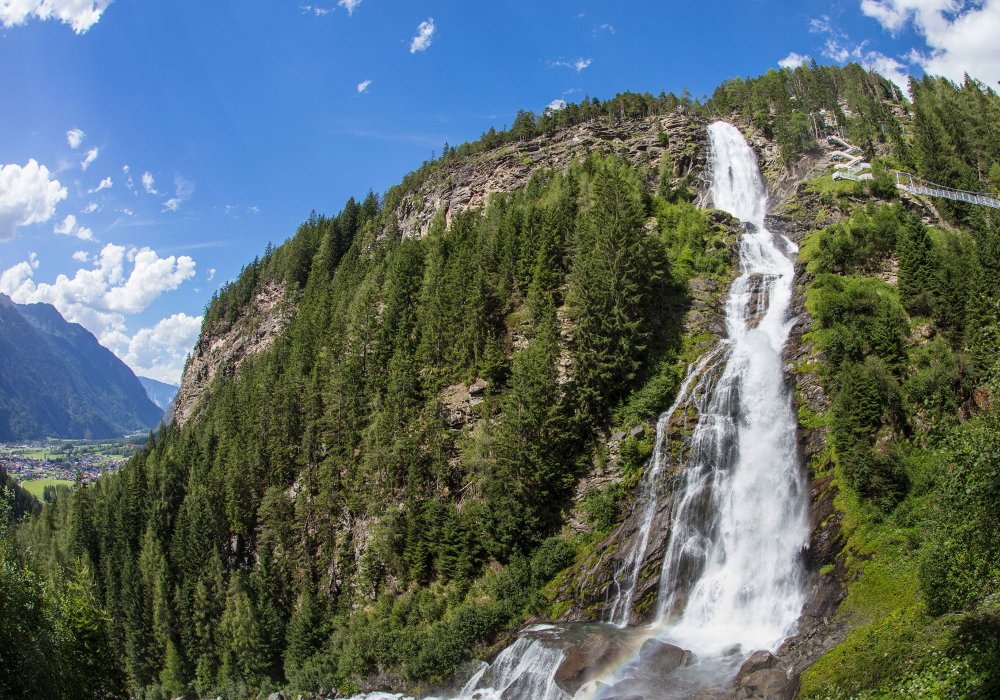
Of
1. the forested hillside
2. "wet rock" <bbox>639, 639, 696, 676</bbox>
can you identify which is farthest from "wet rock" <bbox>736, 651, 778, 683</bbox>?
"wet rock" <bbox>639, 639, 696, 676</bbox>

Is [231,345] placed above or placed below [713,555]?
above

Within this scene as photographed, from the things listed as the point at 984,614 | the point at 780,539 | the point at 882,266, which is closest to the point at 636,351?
the point at 780,539

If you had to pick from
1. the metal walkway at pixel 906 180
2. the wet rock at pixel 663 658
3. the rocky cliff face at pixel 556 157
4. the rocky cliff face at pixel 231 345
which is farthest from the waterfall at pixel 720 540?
the rocky cliff face at pixel 231 345

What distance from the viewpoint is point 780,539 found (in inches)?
1404

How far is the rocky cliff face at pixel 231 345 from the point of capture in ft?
376

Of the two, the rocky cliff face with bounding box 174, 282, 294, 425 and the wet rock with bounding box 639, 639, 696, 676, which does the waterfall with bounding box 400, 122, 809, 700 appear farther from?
the rocky cliff face with bounding box 174, 282, 294, 425

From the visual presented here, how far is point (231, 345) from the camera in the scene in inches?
4931

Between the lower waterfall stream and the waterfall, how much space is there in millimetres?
69

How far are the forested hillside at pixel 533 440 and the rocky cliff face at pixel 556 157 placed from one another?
12.4 feet

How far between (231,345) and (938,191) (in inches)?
4967

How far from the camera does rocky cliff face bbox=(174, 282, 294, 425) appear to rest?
114500 millimetres

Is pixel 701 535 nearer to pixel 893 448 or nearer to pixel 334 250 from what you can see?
pixel 893 448

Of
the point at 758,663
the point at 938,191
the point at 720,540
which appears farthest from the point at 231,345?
the point at 938,191

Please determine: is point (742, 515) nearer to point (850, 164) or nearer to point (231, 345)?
point (850, 164)
